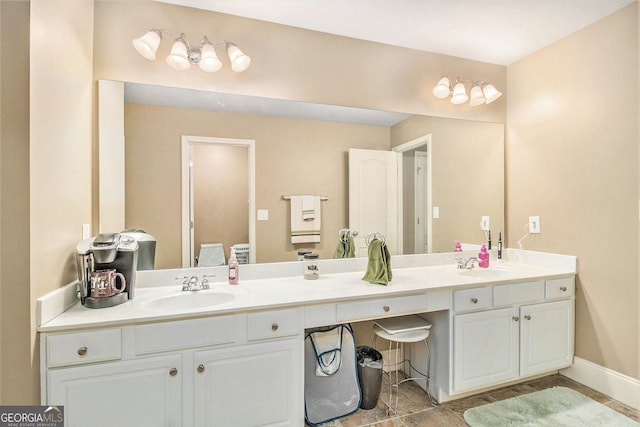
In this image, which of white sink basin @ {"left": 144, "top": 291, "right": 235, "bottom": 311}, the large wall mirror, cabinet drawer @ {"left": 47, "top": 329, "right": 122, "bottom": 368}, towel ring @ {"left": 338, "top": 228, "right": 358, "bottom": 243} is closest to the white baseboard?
the large wall mirror

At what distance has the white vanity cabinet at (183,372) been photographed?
4.11 ft

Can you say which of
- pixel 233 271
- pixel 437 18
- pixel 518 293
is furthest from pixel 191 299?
pixel 437 18

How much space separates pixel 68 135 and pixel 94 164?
0.28m

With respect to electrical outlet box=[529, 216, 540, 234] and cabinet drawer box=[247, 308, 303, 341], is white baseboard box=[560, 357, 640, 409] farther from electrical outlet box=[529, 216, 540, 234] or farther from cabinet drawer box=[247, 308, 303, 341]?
cabinet drawer box=[247, 308, 303, 341]

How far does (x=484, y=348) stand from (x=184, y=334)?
5.70 ft

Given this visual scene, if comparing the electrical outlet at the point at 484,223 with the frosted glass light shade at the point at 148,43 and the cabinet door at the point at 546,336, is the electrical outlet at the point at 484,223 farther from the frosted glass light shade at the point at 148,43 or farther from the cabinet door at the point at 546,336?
the frosted glass light shade at the point at 148,43

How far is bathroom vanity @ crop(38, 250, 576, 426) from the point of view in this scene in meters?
1.28

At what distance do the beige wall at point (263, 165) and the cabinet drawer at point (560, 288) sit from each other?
1456 millimetres

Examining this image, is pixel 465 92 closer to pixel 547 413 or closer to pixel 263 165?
pixel 263 165

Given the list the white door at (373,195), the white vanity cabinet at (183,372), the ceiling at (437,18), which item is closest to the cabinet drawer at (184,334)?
the white vanity cabinet at (183,372)

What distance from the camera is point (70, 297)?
146cm

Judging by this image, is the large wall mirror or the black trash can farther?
the black trash can

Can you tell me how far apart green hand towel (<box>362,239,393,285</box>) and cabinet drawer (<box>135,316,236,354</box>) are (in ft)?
2.82

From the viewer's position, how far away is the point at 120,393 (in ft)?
4.26
